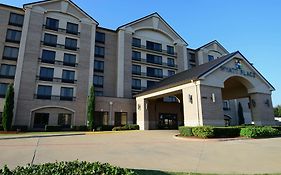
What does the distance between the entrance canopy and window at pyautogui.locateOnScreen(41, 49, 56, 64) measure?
1728 centimetres

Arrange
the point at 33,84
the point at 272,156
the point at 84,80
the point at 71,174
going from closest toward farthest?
the point at 71,174
the point at 272,156
the point at 33,84
the point at 84,80

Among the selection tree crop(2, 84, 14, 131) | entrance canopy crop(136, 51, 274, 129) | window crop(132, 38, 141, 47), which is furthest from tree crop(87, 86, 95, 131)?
window crop(132, 38, 141, 47)

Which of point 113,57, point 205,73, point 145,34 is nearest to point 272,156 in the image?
point 205,73

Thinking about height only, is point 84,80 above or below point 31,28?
below

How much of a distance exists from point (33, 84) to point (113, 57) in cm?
1483

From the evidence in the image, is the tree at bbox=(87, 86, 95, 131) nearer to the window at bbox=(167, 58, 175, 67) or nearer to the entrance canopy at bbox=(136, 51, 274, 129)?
the entrance canopy at bbox=(136, 51, 274, 129)

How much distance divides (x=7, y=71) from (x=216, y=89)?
2990cm

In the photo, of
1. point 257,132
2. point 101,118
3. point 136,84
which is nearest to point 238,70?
point 257,132

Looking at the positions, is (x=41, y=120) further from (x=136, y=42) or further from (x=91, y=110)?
(x=136, y=42)

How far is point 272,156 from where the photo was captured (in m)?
9.32

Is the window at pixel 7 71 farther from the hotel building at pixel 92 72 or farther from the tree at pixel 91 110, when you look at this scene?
the tree at pixel 91 110

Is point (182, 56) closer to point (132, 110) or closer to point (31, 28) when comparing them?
point (132, 110)

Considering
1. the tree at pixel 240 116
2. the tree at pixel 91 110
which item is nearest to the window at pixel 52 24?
the tree at pixel 91 110

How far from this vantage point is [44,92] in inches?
1262
